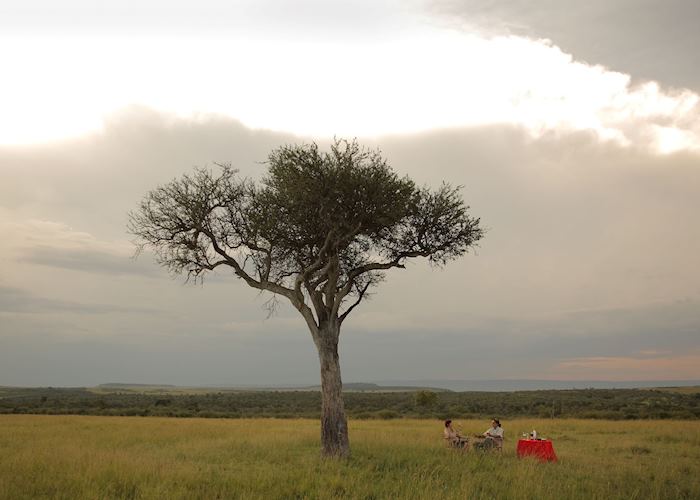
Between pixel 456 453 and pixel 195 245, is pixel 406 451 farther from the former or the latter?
pixel 195 245

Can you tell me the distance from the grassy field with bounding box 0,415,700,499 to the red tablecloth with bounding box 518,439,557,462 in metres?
0.50

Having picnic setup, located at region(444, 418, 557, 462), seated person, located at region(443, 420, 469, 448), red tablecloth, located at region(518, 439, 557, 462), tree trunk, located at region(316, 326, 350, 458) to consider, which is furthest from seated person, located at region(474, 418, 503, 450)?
tree trunk, located at region(316, 326, 350, 458)

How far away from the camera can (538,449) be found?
22.2 metres

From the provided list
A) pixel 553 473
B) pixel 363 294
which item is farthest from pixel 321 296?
pixel 553 473

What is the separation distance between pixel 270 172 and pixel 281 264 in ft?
14.8

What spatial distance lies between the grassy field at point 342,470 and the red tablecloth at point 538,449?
1.63ft

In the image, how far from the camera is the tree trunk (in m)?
22.5

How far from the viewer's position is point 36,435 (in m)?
33.5

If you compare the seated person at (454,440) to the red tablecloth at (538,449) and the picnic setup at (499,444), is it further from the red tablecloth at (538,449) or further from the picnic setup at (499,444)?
the red tablecloth at (538,449)

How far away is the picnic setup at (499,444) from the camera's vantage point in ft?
72.4

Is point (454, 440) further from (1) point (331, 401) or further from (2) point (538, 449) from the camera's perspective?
(1) point (331, 401)

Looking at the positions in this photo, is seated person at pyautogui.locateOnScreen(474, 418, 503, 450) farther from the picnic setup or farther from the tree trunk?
the tree trunk

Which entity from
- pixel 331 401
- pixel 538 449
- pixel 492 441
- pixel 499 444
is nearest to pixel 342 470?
pixel 331 401

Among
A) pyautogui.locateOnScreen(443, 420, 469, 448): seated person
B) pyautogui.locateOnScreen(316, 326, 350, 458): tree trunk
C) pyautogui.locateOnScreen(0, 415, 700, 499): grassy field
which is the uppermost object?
pyautogui.locateOnScreen(316, 326, 350, 458): tree trunk
